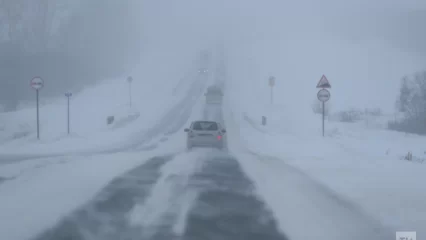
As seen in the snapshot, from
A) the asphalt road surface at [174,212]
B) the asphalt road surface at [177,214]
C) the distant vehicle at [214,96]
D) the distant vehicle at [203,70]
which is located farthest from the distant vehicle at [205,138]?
the distant vehicle at [203,70]

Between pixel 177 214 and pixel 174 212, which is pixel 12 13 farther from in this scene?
pixel 177 214

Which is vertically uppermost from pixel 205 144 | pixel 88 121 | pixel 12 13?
pixel 12 13

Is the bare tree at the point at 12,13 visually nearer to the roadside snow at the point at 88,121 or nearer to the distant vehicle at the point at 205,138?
the roadside snow at the point at 88,121

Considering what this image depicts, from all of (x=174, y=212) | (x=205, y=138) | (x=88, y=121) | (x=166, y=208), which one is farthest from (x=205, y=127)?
(x=88, y=121)

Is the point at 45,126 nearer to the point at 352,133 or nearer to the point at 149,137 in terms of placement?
the point at 149,137

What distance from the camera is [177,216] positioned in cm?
809

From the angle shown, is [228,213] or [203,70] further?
[203,70]

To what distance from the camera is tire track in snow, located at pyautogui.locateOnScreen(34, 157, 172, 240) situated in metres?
6.88

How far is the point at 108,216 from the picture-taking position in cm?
808

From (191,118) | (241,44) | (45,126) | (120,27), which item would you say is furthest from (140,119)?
(241,44)

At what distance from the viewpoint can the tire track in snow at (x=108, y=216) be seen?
688 cm

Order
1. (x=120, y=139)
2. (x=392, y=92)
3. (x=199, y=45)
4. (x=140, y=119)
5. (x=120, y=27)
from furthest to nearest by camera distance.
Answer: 1. (x=199, y=45)
2. (x=120, y=27)
3. (x=392, y=92)
4. (x=140, y=119)
5. (x=120, y=139)

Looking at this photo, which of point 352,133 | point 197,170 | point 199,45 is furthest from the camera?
point 199,45

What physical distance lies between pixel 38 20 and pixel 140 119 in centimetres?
6330
